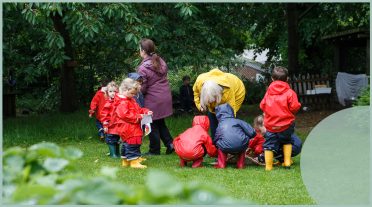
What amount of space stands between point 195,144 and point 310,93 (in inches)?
455

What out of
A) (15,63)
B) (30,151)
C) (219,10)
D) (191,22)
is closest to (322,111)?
(219,10)

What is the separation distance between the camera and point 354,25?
2145 cm

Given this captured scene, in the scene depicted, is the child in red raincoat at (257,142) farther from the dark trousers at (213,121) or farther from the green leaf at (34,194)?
the green leaf at (34,194)

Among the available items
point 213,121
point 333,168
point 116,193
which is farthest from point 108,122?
point 116,193

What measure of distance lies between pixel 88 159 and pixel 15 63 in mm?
6920

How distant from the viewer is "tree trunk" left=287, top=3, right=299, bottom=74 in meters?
18.8

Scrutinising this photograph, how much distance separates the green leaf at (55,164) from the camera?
177cm

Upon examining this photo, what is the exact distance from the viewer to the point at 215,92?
7215mm

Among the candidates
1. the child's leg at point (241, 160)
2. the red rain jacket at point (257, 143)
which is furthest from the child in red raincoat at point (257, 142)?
the child's leg at point (241, 160)

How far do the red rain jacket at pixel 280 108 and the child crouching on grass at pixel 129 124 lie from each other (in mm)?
1609

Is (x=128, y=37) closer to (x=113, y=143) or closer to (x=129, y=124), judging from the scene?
(x=113, y=143)

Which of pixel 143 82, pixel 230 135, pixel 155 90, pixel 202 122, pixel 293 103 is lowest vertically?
pixel 230 135

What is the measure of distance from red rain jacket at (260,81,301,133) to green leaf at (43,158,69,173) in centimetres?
514

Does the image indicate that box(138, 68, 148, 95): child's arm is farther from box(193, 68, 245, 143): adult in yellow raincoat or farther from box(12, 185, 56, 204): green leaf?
box(12, 185, 56, 204): green leaf
